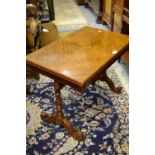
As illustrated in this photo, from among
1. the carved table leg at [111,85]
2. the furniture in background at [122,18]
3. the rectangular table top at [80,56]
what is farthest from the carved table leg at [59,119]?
the furniture in background at [122,18]

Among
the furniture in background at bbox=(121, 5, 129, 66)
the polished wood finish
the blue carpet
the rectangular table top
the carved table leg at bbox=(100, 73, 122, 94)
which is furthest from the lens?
the polished wood finish

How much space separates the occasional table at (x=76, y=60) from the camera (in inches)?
52.8

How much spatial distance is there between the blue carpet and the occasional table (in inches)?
2.9

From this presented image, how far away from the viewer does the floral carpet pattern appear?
59.6 inches

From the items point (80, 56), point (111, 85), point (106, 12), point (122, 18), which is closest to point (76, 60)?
point (80, 56)

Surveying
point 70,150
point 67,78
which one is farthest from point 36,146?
point 67,78

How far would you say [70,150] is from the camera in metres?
1.50

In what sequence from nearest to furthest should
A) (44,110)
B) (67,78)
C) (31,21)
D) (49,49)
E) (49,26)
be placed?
(67,78), (49,49), (44,110), (31,21), (49,26)

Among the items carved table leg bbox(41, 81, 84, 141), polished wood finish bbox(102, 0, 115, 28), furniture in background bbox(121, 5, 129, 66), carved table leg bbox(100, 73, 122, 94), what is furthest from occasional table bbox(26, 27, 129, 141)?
polished wood finish bbox(102, 0, 115, 28)

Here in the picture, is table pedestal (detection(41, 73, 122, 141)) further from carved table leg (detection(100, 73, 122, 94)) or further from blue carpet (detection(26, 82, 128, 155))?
carved table leg (detection(100, 73, 122, 94))

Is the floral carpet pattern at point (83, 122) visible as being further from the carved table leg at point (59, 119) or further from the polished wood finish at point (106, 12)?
the polished wood finish at point (106, 12)

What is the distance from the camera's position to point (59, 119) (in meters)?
1.67

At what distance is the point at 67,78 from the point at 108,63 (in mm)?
312

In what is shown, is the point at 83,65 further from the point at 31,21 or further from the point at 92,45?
the point at 31,21
